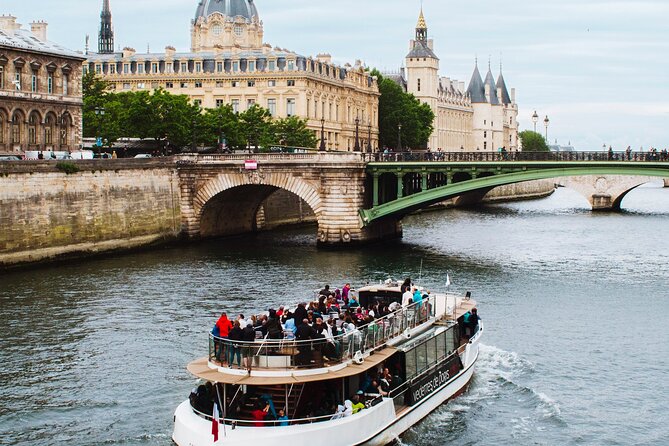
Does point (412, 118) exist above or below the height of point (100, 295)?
above

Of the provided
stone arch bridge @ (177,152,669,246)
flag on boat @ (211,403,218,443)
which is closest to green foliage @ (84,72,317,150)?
stone arch bridge @ (177,152,669,246)

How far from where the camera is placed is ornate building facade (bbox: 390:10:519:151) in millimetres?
163500

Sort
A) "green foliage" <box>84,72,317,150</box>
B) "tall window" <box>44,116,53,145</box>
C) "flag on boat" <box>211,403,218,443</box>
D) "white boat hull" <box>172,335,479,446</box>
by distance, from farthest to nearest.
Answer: "green foliage" <box>84,72,317,150</box> < "tall window" <box>44,116,53,145</box> < "white boat hull" <box>172,335,479,446</box> < "flag on boat" <box>211,403,218,443</box>

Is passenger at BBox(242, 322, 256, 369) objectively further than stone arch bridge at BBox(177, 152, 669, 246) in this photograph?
No

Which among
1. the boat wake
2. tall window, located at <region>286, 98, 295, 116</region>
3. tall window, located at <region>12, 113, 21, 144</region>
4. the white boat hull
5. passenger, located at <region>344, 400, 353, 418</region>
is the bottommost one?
the boat wake

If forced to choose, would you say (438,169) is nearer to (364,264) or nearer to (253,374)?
(364,264)

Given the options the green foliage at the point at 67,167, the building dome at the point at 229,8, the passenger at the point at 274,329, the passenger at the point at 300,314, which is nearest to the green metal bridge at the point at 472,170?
the green foliage at the point at 67,167

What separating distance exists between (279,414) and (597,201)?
8289cm

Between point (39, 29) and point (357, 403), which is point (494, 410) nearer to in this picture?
point (357, 403)

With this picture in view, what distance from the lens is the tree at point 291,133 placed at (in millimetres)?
93688

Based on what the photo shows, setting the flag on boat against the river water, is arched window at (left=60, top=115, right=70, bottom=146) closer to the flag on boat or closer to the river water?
the river water

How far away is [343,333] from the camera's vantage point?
24969 mm

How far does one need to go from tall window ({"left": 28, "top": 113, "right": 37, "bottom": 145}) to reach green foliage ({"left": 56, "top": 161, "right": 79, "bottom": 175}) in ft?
40.9

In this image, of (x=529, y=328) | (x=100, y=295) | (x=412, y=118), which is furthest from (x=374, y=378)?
(x=412, y=118)
